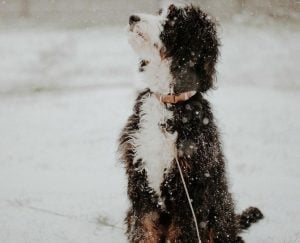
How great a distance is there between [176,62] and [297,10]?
1141 centimetres

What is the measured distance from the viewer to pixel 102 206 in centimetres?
458

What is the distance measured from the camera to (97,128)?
6.83 metres

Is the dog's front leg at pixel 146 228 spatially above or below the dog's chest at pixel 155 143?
below

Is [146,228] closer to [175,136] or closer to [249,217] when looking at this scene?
[175,136]

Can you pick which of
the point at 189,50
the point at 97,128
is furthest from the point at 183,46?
the point at 97,128

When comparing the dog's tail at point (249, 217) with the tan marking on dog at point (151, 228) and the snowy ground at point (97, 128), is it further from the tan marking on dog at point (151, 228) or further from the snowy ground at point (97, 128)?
the tan marking on dog at point (151, 228)

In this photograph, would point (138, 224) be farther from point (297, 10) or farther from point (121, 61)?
point (297, 10)

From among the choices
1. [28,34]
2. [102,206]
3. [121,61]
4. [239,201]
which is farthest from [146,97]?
[28,34]

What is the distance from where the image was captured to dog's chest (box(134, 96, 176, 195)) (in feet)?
10.3

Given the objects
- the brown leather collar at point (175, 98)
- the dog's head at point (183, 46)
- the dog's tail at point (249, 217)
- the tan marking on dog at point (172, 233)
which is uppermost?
the dog's head at point (183, 46)

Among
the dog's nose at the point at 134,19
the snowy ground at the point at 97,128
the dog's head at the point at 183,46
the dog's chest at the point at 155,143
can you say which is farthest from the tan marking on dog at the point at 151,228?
the dog's nose at the point at 134,19

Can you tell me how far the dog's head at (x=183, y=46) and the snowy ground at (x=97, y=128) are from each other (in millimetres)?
738

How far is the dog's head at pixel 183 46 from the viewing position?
10.5ft

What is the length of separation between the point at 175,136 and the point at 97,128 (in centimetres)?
382
